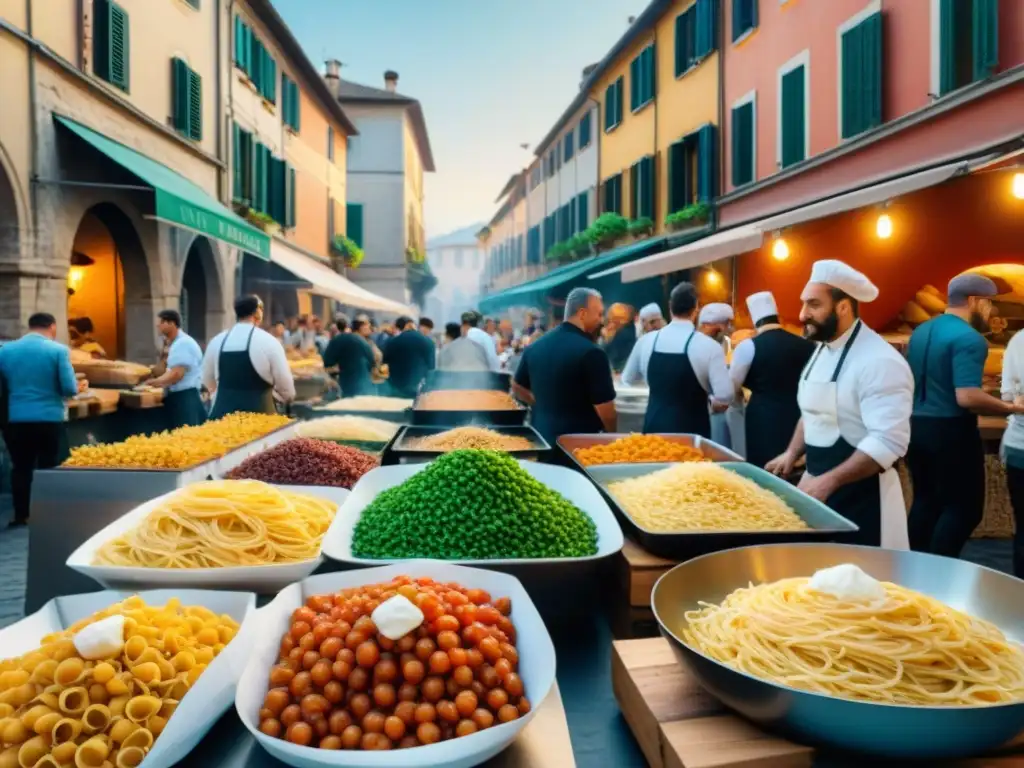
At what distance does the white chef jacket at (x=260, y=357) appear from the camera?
539 cm

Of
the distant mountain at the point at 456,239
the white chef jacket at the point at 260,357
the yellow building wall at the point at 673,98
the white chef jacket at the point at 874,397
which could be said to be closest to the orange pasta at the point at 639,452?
the white chef jacket at the point at 874,397

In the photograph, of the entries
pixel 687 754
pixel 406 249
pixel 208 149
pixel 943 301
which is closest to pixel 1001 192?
pixel 943 301

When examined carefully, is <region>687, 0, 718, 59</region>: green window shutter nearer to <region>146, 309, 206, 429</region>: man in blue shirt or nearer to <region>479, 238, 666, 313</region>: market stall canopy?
<region>479, 238, 666, 313</region>: market stall canopy

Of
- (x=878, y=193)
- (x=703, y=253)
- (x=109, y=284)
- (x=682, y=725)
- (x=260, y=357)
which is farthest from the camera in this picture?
(x=109, y=284)

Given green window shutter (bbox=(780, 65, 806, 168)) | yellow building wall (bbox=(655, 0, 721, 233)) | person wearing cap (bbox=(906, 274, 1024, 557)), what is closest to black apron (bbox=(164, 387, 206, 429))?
person wearing cap (bbox=(906, 274, 1024, 557))

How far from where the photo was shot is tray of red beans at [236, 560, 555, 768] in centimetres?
121

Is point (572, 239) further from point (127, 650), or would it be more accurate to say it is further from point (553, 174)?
point (127, 650)

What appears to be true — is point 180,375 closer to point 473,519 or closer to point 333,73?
point 473,519

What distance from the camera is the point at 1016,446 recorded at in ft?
14.4

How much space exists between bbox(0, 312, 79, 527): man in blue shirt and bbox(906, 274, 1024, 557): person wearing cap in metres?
6.62

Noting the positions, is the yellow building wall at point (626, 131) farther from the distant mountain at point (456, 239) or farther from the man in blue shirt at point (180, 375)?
the distant mountain at point (456, 239)

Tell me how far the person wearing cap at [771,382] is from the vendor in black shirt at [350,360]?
17.6ft

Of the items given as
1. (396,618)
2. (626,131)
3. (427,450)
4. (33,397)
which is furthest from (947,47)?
(626,131)

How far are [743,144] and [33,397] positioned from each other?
11.2 m
